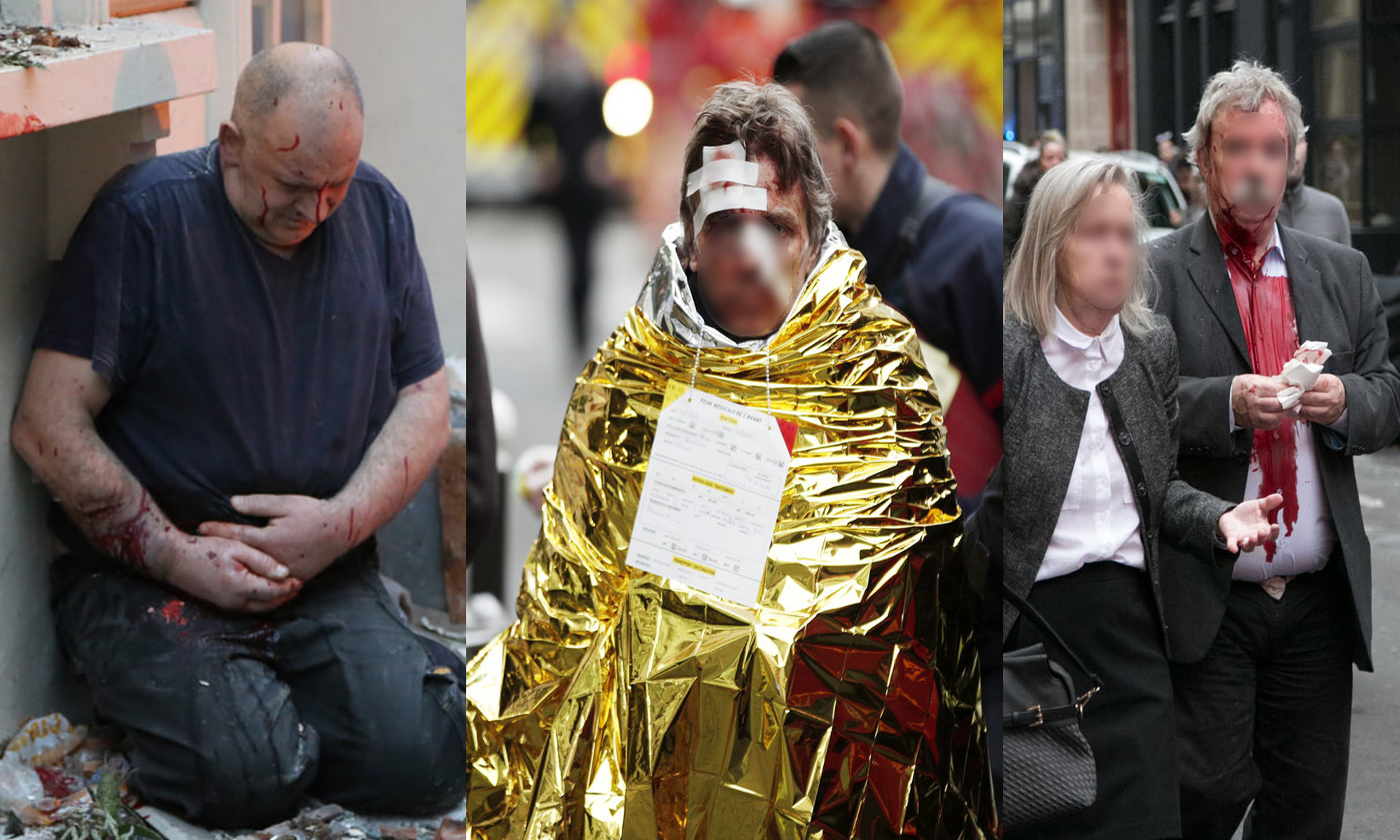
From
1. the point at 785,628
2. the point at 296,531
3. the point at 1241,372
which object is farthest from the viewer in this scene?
the point at 296,531

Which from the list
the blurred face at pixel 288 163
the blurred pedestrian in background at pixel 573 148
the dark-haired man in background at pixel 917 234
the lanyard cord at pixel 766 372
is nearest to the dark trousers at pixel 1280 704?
the dark-haired man in background at pixel 917 234

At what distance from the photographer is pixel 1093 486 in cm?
254

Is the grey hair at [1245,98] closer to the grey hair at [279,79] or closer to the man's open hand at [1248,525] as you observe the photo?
the man's open hand at [1248,525]

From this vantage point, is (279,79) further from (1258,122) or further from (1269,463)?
(1269,463)

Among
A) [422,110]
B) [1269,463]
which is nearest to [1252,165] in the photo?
[1269,463]

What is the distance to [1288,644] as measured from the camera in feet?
8.62

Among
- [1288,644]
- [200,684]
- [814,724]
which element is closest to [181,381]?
[200,684]

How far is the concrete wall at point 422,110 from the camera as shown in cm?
278

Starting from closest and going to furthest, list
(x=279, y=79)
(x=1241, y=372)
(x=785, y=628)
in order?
(x=785, y=628) → (x=1241, y=372) → (x=279, y=79)

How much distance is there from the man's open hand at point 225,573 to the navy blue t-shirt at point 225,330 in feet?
0.17

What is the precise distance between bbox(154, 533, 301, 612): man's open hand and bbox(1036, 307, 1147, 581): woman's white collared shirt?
152cm

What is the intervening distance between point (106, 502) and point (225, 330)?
1.36ft

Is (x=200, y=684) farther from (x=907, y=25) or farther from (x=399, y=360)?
(x=907, y=25)

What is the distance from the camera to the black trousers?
2785mm
